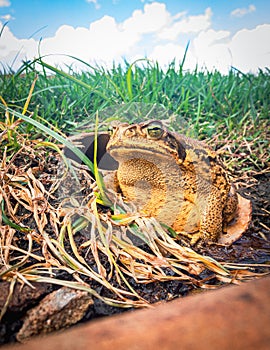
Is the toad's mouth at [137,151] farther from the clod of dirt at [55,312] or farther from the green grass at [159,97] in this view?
the clod of dirt at [55,312]

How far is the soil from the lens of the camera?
0.60 m

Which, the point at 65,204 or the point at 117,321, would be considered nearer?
the point at 117,321

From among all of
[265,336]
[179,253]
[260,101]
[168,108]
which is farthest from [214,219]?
[260,101]

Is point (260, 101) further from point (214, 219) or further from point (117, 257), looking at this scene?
point (117, 257)

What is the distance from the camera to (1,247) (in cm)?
78

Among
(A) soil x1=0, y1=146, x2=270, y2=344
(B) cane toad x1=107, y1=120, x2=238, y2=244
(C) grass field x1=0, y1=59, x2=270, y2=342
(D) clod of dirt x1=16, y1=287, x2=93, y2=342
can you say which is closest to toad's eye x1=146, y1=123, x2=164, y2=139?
(B) cane toad x1=107, y1=120, x2=238, y2=244

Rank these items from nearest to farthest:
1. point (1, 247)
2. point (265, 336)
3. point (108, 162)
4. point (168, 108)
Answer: point (265, 336) < point (1, 247) < point (108, 162) < point (168, 108)

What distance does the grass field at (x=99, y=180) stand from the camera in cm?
78

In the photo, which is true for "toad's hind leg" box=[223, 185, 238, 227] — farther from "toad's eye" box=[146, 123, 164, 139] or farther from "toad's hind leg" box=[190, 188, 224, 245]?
"toad's eye" box=[146, 123, 164, 139]

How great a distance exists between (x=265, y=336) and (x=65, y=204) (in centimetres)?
76

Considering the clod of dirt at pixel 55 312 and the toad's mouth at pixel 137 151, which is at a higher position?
the toad's mouth at pixel 137 151

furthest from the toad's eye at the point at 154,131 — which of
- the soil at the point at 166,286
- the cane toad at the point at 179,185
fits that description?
the soil at the point at 166,286

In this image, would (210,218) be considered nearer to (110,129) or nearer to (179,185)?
(179,185)

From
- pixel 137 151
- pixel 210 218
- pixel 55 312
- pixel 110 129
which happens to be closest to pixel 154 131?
pixel 137 151
